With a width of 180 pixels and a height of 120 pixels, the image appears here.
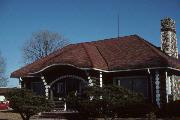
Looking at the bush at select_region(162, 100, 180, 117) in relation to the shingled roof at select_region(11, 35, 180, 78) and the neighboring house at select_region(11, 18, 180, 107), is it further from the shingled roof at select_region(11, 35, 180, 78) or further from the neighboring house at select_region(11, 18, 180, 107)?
the shingled roof at select_region(11, 35, 180, 78)

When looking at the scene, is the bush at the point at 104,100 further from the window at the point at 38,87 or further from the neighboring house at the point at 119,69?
the window at the point at 38,87

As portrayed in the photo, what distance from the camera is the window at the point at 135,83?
71.0 ft

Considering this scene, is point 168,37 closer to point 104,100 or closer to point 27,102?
point 104,100

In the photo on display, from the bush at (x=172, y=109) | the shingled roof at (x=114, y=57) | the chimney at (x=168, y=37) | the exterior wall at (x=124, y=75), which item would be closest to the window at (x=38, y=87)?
the shingled roof at (x=114, y=57)

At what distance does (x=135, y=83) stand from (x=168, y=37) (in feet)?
20.6

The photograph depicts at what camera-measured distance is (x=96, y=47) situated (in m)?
27.4

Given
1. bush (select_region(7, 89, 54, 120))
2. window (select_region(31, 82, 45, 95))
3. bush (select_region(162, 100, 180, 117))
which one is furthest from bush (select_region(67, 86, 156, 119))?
window (select_region(31, 82, 45, 95))

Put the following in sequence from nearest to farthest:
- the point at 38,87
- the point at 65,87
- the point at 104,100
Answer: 1. the point at 104,100
2. the point at 65,87
3. the point at 38,87

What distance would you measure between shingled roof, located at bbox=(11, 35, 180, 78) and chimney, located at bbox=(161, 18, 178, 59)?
1.34 m

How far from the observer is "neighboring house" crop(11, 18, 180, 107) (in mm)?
21078

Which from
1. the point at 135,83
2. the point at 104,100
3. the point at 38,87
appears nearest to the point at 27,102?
the point at 104,100

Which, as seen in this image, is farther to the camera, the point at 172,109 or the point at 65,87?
the point at 65,87

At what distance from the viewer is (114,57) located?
24438 millimetres

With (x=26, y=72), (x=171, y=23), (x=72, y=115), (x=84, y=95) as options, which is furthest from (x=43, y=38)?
(x=84, y=95)
